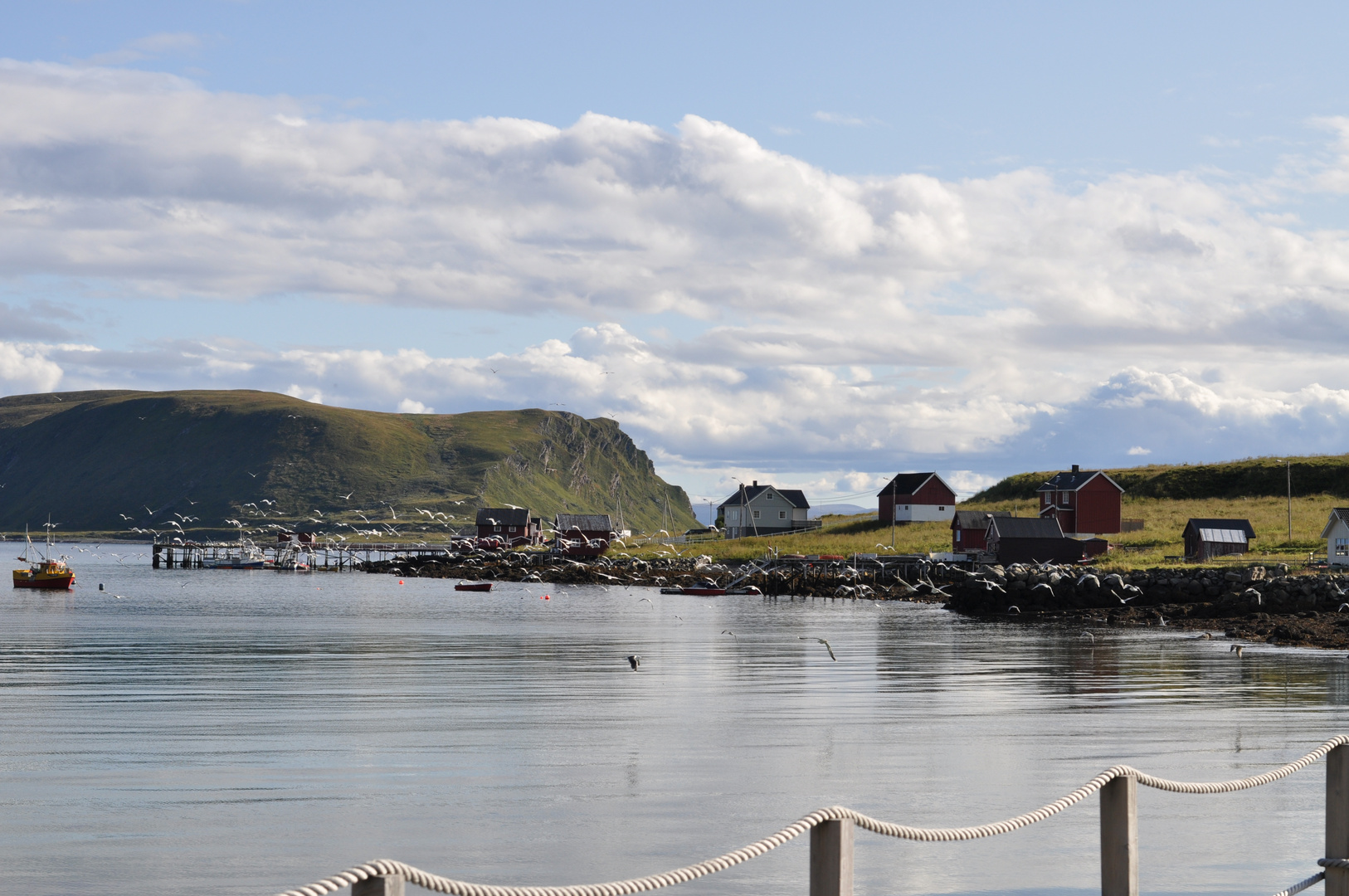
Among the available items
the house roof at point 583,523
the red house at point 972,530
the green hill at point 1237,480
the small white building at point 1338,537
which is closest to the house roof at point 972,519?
the red house at point 972,530

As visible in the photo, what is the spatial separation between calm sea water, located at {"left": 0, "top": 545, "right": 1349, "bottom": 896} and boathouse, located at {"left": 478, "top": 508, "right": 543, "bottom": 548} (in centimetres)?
11997

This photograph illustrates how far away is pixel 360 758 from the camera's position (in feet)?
68.4

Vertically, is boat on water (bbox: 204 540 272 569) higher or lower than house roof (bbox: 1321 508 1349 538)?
lower

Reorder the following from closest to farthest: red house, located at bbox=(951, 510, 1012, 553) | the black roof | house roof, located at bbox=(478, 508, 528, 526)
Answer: the black roof < red house, located at bbox=(951, 510, 1012, 553) < house roof, located at bbox=(478, 508, 528, 526)

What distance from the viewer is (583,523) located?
155000mm

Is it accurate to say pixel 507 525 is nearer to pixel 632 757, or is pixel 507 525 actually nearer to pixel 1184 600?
pixel 1184 600

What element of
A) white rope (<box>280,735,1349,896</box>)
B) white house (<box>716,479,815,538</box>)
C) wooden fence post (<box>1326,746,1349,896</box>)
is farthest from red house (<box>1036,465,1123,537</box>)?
white rope (<box>280,735,1349,896</box>)

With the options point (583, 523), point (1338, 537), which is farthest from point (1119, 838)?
point (583, 523)

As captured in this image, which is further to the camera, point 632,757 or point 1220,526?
point 1220,526

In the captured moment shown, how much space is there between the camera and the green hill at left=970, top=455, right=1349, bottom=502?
120 m

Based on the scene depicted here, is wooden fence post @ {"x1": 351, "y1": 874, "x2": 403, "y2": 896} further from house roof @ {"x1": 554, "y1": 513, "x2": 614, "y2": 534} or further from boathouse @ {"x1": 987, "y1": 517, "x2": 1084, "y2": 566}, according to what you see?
house roof @ {"x1": 554, "y1": 513, "x2": 614, "y2": 534}

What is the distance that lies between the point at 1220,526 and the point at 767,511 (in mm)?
70608

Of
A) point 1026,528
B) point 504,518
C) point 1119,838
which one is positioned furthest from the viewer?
point 504,518

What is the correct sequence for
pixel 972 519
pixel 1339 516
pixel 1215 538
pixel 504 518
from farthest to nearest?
pixel 504 518 < pixel 972 519 < pixel 1215 538 < pixel 1339 516
